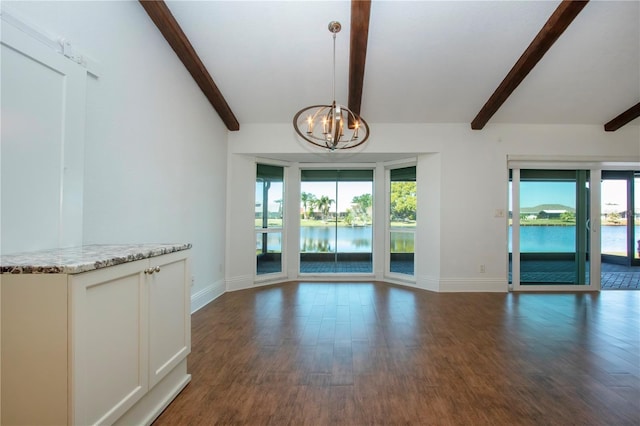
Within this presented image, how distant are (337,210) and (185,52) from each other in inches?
134

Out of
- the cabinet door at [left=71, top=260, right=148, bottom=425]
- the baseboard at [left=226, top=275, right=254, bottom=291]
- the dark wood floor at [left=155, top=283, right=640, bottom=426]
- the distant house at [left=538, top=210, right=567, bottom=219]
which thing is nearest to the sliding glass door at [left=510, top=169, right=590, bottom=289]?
the distant house at [left=538, top=210, right=567, bottom=219]

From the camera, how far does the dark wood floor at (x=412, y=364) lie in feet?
5.88

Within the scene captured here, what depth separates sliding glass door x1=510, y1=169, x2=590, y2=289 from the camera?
4797mm

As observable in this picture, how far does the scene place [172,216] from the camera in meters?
3.23

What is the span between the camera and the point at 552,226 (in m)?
4.86

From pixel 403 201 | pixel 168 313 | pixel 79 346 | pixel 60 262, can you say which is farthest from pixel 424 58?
pixel 79 346

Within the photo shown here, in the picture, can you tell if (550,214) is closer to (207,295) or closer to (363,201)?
(363,201)

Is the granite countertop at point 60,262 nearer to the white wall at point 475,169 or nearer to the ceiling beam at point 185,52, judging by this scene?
the ceiling beam at point 185,52

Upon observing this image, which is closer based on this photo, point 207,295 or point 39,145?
point 39,145

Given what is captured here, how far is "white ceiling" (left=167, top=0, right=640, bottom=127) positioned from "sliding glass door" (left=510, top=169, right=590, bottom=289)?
0.94m

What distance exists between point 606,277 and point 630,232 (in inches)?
67.1

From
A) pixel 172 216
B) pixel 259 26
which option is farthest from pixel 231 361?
pixel 259 26

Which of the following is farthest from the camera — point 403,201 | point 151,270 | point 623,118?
point 403,201

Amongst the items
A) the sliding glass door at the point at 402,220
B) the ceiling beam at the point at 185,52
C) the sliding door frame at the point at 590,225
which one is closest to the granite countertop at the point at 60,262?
the ceiling beam at the point at 185,52
